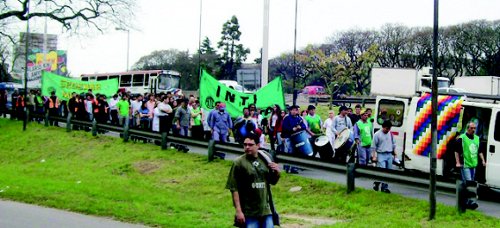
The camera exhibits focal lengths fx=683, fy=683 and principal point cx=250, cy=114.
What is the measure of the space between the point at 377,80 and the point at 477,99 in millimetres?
5355

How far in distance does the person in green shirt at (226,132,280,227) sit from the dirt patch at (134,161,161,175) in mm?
11204

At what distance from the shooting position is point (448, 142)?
14.0 m

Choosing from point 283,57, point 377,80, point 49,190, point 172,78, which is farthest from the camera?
point 283,57

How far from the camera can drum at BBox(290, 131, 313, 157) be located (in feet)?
53.1

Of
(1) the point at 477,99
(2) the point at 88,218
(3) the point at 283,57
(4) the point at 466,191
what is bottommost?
(2) the point at 88,218

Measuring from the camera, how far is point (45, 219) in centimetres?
1174

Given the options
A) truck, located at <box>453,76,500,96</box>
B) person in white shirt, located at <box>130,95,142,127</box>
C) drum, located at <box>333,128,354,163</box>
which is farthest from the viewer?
person in white shirt, located at <box>130,95,142,127</box>

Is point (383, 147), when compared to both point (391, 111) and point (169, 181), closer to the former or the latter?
point (391, 111)

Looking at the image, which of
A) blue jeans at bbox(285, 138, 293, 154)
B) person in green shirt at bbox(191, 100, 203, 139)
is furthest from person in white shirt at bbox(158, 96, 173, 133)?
blue jeans at bbox(285, 138, 293, 154)

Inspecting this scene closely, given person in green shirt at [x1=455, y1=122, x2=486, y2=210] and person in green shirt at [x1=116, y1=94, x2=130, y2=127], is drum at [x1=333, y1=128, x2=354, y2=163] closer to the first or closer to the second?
person in green shirt at [x1=455, y1=122, x2=486, y2=210]

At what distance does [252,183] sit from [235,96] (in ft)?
41.8

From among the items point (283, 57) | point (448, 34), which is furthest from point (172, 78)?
point (283, 57)

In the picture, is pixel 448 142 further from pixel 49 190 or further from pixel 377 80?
pixel 49 190

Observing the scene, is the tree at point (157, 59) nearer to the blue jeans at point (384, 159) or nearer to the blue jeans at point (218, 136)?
the blue jeans at point (218, 136)
